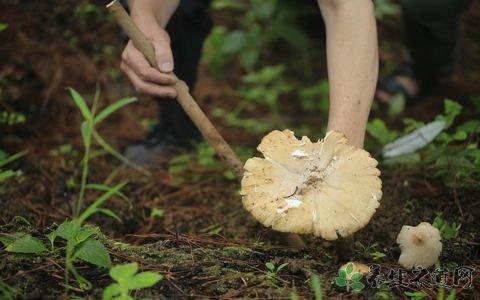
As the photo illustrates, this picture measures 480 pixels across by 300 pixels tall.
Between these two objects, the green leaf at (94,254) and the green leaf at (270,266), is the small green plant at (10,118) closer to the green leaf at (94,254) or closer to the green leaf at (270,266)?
the green leaf at (94,254)

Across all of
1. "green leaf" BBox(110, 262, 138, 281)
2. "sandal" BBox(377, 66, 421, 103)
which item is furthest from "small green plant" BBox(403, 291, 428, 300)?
"sandal" BBox(377, 66, 421, 103)

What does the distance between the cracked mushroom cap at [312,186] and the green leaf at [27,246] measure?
78 cm

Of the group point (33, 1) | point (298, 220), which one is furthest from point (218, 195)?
point (33, 1)

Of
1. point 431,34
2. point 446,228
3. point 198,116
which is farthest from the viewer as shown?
point 431,34

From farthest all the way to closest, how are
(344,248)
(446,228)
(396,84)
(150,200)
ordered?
(396,84) < (150,200) < (446,228) < (344,248)

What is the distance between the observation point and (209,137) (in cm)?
223

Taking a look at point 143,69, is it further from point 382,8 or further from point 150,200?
point 382,8

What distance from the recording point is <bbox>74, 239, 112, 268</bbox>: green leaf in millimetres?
1797

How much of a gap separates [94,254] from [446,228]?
5.11 ft

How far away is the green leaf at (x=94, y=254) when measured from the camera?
180 centimetres

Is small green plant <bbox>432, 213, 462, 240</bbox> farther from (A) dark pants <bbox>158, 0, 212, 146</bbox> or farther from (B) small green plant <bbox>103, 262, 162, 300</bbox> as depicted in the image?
(A) dark pants <bbox>158, 0, 212, 146</bbox>

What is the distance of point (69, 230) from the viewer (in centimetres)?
187

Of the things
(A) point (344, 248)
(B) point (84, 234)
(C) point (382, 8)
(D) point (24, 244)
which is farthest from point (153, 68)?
(C) point (382, 8)

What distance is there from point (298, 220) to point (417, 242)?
1.85 feet
